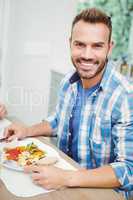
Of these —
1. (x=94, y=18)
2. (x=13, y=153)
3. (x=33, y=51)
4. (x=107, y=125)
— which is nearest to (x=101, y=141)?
(x=107, y=125)

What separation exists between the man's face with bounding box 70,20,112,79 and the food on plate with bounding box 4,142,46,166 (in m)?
0.40

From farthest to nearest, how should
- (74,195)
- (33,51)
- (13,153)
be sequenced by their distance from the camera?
(33,51), (13,153), (74,195)

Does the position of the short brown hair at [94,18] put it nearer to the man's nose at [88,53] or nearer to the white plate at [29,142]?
the man's nose at [88,53]

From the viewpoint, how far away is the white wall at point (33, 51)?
3.35 m

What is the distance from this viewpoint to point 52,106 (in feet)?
11.7

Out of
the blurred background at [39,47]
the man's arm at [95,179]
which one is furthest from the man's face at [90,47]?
the blurred background at [39,47]

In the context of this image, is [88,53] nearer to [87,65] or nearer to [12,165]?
[87,65]

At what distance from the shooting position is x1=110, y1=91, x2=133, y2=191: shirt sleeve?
1.21m

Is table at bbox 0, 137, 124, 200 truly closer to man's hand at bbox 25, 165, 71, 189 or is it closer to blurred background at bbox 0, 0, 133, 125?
man's hand at bbox 25, 165, 71, 189

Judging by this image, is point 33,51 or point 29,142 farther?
point 33,51

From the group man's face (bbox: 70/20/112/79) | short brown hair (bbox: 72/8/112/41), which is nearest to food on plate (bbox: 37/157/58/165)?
man's face (bbox: 70/20/112/79)

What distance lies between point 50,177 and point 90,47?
57 cm

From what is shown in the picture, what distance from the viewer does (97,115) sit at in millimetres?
1468

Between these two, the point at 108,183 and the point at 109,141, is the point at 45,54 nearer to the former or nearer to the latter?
the point at 109,141
